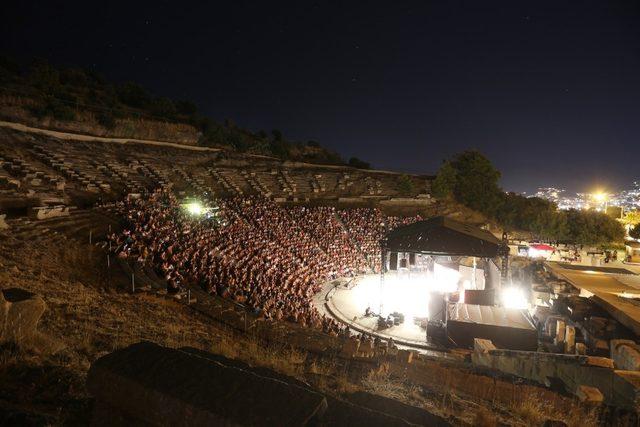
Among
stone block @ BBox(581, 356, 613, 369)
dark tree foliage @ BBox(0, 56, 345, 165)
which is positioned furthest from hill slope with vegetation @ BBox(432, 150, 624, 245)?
stone block @ BBox(581, 356, 613, 369)

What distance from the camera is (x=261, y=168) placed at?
1512 inches

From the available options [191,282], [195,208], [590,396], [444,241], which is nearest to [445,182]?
[444,241]

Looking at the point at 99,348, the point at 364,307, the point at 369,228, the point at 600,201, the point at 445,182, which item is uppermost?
the point at 445,182

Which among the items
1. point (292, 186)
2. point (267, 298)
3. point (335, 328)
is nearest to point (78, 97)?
point (292, 186)

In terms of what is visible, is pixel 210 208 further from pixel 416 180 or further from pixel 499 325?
pixel 416 180

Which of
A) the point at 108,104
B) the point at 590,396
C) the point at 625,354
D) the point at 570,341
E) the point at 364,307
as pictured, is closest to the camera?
the point at 590,396

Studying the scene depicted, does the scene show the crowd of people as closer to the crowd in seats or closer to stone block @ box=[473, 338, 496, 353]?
the crowd in seats

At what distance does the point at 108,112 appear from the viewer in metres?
35.5

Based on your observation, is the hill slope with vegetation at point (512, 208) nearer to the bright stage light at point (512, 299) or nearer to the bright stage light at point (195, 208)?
the bright stage light at point (512, 299)

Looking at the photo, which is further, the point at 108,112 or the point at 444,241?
the point at 108,112

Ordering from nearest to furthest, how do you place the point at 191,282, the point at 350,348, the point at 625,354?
1. the point at 625,354
2. the point at 350,348
3. the point at 191,282

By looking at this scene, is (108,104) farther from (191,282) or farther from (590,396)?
(590,396)

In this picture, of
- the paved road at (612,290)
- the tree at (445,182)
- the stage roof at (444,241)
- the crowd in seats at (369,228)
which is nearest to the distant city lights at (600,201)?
the tree at (445,182)

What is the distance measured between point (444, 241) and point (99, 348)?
12958 mm
